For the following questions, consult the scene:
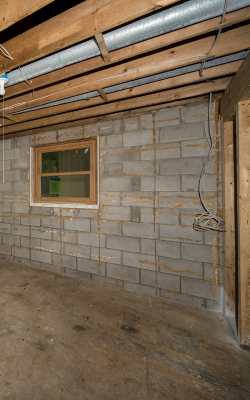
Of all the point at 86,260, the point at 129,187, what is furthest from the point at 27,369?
the point at 129,187

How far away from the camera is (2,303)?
209 centimetres

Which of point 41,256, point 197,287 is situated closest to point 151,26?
point 197,287

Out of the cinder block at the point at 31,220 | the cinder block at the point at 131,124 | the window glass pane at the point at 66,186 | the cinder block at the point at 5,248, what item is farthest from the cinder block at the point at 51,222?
the cinder block at the point at 131,124

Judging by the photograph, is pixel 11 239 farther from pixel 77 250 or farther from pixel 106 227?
pixel 106 227

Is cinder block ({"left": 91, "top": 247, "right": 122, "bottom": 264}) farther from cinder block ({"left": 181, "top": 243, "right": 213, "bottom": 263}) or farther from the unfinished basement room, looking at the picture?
cinder block ({"left": 181, "top": 243, "right": 213, "bottom": 263})

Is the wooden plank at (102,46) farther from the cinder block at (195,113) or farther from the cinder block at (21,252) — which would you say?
the cinder block at (21,252)

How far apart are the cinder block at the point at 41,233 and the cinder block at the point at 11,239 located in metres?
0.41

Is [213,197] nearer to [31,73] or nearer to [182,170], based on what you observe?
[182,170]

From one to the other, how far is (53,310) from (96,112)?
258cm

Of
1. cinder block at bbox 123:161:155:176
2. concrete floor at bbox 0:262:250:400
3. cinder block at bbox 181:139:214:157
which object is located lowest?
concrete floor at bbox 0:262:250:400

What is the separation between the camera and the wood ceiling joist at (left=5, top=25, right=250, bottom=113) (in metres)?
1.29

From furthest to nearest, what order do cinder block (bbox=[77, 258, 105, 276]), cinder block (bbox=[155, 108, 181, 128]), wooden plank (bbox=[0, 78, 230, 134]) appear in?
cinder block (bbox=[77, 258, 105, 276]), cinder block (bbox=[155, 108, 181, 128]), wooden plank (bbox=[0, 78, 230, 134])

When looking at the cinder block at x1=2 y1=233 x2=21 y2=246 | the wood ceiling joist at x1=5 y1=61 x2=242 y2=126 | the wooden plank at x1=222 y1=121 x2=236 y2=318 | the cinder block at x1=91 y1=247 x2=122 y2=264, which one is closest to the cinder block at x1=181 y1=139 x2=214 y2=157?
the wooden plank at x1=222 y1=121 x2=236 y2=318

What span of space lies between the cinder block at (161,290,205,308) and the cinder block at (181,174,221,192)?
1.35 metres
